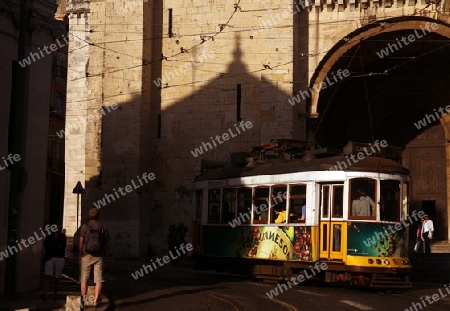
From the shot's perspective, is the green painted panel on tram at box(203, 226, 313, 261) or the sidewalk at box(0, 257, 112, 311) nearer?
the sidewalk at box(0, 257, 112, 311)

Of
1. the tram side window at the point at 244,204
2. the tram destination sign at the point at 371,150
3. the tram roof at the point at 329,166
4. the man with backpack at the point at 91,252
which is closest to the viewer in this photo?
the man with backpack at the point at 91,252

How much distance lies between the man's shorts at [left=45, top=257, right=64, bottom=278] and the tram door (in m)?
5.84

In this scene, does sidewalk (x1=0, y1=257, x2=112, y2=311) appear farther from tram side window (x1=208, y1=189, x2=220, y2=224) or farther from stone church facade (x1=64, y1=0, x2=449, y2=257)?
stone church facade (x1=64, y1=0, x2=449, y2=257)

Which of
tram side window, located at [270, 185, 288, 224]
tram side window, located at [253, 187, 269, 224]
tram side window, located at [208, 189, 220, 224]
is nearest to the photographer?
tram side window, located at [270, 185, 288, 224]

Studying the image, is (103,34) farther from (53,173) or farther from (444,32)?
(53,173)

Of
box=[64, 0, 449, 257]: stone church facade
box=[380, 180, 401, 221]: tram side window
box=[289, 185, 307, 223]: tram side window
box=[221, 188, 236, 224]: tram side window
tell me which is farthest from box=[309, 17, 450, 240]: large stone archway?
box=[380, 180, 401, 221]: tram side window

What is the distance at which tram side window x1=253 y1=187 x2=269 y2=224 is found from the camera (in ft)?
61.3

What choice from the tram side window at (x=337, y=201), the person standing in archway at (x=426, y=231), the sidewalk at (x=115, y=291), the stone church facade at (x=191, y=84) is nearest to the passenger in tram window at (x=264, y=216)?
Result: the tram side window at (x=337, y=201)

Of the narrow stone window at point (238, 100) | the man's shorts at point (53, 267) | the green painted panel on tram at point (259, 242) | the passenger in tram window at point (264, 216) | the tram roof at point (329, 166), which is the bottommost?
the man's shorts at point (53, 267)

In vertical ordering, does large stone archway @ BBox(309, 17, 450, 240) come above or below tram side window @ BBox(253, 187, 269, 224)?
above

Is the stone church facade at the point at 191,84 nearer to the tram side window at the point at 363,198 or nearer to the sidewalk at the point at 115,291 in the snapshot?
the sidewalk at the point at 115,291

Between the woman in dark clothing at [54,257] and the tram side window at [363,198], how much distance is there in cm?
613

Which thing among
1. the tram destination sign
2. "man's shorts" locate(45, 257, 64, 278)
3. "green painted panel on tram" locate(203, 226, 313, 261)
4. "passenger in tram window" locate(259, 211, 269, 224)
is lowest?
"man's shorts" locate(45, 257, 64, 278)

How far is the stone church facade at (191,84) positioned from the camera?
28.8m
